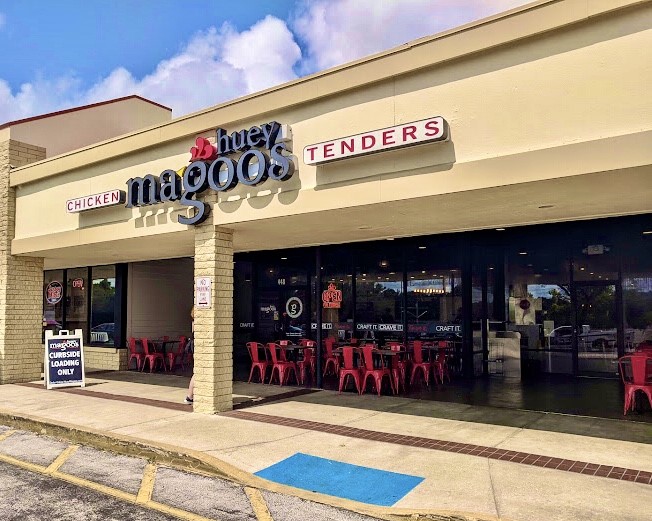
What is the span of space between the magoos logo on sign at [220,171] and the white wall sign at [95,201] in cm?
36

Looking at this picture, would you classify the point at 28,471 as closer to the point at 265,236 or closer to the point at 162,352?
the point at 265,236

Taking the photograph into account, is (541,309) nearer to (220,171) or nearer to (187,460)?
(220,171)

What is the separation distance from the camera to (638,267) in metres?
12.7

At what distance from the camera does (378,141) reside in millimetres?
7203

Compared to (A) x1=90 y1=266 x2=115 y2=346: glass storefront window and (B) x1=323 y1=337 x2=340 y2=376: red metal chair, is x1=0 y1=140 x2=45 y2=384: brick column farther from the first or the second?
(B) x1=323 y1=337 x2=340 y2=376: red metal chair

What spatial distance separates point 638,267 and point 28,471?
12632 mm

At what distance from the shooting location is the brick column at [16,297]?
13.3 meters

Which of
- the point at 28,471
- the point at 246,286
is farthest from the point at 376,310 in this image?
the point at 28,471

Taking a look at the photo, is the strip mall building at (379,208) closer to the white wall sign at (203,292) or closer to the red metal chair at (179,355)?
the white wall sign at (203,292)

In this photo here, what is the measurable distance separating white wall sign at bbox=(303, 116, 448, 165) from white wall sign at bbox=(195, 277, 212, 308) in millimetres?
2988

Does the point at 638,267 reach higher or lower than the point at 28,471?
higher

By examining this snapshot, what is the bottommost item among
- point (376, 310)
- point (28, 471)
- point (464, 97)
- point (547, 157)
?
point (28, 471)

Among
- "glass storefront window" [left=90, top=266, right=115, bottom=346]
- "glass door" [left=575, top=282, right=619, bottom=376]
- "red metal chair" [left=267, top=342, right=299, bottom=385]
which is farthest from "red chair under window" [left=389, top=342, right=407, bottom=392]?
"glass storefront window" [left=90, top=266, right=115, bottom=346]

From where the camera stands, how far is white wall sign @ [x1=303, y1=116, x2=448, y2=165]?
22.2 ft
